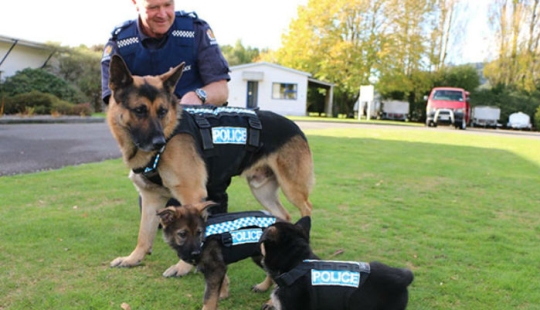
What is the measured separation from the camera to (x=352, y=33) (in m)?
42.5

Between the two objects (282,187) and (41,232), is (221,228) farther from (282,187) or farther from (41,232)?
(41,232)

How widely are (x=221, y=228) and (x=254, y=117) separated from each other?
125 centimetres

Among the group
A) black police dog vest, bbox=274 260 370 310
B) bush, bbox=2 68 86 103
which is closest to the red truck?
bush, bbox=2 68 86 103

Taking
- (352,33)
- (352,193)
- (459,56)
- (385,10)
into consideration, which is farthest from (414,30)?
(352,193)

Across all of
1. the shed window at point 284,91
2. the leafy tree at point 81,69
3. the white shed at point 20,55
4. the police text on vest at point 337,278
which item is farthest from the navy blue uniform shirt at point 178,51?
the shed window at point 284,91

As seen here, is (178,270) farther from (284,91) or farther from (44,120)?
(284,91)

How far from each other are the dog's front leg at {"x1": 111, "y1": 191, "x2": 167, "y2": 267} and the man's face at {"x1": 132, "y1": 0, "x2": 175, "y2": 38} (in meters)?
1.71

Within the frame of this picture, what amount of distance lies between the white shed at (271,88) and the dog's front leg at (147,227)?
36.4m

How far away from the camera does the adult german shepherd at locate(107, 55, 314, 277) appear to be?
3.53 m

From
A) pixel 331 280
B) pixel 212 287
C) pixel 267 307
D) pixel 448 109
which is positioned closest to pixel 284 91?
pixel 448 109

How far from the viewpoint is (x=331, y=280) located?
2791 mm

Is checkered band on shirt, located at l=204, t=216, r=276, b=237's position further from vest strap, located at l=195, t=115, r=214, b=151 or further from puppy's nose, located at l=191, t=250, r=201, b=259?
vest strap, located at l=195, t=115, r=214, b=151

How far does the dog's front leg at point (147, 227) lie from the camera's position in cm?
400

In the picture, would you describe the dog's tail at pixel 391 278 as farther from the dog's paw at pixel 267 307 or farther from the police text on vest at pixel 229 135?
the police text on vest at pixel 229 135
